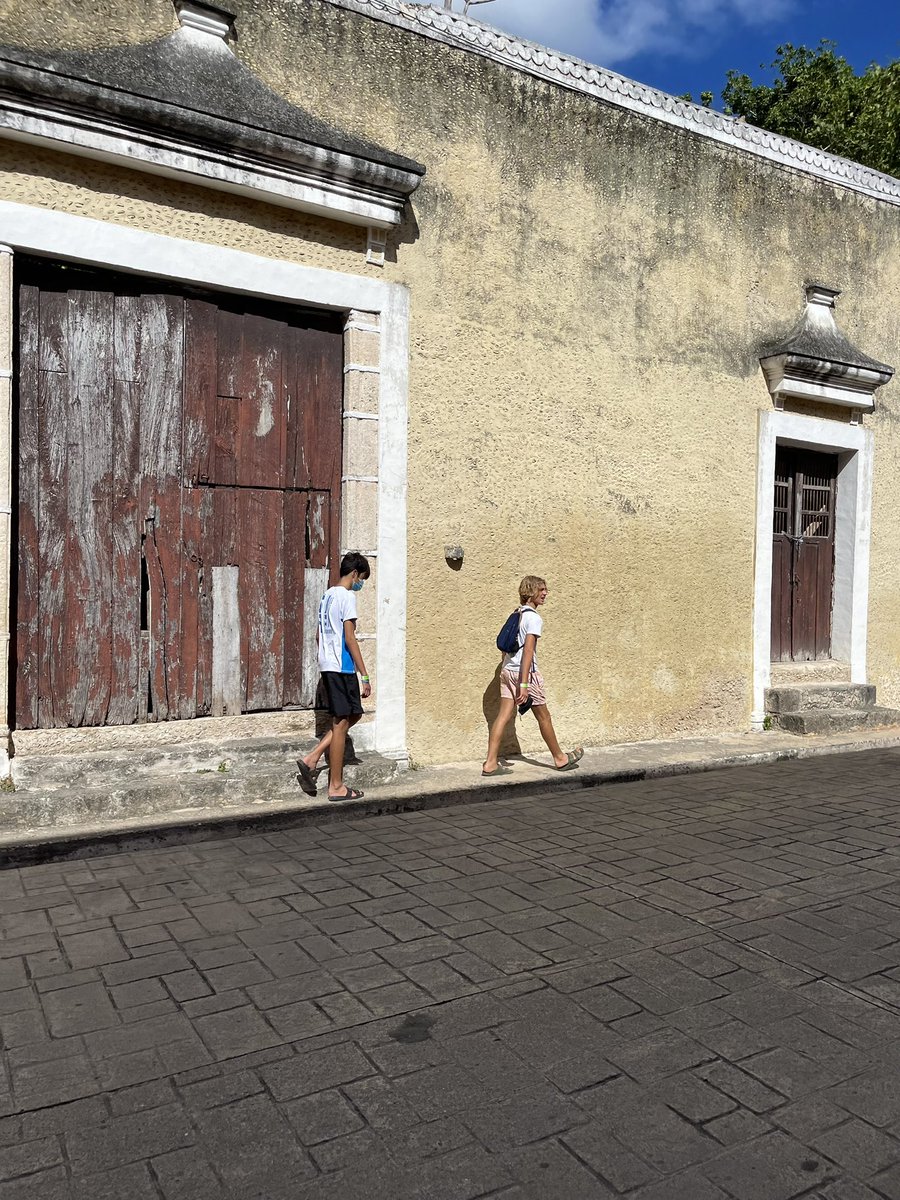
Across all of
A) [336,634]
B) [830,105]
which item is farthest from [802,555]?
[830,105]

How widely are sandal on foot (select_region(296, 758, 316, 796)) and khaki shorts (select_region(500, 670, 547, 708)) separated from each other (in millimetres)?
1538

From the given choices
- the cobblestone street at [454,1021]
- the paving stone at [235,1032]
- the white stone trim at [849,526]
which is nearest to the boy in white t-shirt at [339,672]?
the cobblestone street at [454,1021]

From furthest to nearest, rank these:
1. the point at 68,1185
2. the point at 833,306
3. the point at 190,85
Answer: the point at 833,306 → the point at 190,85 → the point at 68,1185

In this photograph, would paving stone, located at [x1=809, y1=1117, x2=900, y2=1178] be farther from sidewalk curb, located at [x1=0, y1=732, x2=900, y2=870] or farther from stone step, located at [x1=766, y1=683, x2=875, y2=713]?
stone step, located at [x1=766, y1=683, x2=875, y2=713]

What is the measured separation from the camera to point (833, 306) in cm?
922

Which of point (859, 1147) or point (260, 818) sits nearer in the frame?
point (859, 1147)

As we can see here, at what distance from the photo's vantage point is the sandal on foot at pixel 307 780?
5828 millimetres

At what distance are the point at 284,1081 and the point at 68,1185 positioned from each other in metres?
0.62

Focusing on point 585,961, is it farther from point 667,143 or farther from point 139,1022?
point 667,143

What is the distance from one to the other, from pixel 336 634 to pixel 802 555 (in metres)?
5.55

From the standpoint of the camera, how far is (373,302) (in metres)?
6.42

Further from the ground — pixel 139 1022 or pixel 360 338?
pixel 360 338

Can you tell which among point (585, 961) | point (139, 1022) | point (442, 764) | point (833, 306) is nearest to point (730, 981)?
point (585, 961)

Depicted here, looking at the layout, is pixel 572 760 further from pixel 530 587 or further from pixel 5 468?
pixel 5 468
